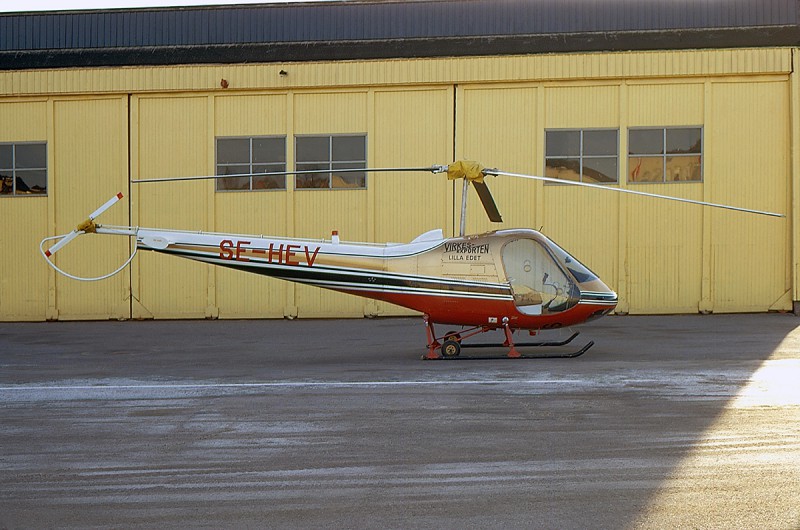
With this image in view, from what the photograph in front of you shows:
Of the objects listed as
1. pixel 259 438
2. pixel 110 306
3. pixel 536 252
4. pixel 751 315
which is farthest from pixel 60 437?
pixel 751 315

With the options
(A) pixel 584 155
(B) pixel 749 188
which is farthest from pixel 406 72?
(B) pixel 749 188

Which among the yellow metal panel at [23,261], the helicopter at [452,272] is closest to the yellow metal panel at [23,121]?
the yellow metal panel at [23,261]

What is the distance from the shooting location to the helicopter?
46.9 feet

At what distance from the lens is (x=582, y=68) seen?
2320 cm

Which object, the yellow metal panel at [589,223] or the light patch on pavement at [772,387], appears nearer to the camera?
the light patch on pavement at [772,387]

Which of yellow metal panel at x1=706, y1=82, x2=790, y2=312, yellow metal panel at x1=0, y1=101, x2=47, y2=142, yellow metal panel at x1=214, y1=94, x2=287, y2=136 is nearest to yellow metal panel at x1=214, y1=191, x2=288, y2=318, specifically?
yellow metal panel at x1=214, y1=94, x2=287, y2=136

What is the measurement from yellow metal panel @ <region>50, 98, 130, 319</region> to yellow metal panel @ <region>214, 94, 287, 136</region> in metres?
2.74

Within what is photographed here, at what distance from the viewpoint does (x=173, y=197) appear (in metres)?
24.4

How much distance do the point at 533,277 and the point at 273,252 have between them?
4.22 m

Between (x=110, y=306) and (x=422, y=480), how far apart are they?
19.4 metres

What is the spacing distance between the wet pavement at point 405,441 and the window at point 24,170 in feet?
37.2

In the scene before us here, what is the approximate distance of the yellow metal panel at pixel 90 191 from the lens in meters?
24.5

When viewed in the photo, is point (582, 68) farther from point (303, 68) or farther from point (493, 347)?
point (493, 347)

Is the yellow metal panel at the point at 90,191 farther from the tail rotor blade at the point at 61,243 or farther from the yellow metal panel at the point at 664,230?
the yellow metal panel at the point at 664,230
